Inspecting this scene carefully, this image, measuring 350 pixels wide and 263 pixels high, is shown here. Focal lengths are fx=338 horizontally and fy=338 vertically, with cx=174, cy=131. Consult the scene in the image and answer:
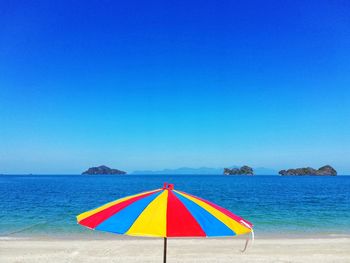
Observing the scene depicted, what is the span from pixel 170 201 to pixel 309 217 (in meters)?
26.3

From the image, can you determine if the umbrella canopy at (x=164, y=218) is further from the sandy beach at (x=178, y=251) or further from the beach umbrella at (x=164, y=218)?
the sandy beach at (x=178, y=251)

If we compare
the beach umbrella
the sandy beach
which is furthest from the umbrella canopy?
the sandy beach

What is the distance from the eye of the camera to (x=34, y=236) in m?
18.3

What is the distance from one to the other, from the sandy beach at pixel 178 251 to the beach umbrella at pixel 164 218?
7.76m

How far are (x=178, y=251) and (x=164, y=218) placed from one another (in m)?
9.59

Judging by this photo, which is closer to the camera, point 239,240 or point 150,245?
point 150,245

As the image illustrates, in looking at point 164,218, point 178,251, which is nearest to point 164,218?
point 164,218

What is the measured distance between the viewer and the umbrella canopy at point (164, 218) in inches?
168

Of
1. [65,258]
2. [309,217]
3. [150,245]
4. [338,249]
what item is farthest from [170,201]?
[309,217]

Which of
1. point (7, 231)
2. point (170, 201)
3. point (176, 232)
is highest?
point (170, 201)

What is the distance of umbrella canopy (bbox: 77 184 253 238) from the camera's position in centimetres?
427

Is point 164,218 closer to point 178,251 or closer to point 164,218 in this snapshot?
point 164,218

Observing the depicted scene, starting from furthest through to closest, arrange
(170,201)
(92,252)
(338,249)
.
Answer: (338,249)
(92,252)
(170,201)

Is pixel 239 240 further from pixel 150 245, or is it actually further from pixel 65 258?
pixel 65 258
